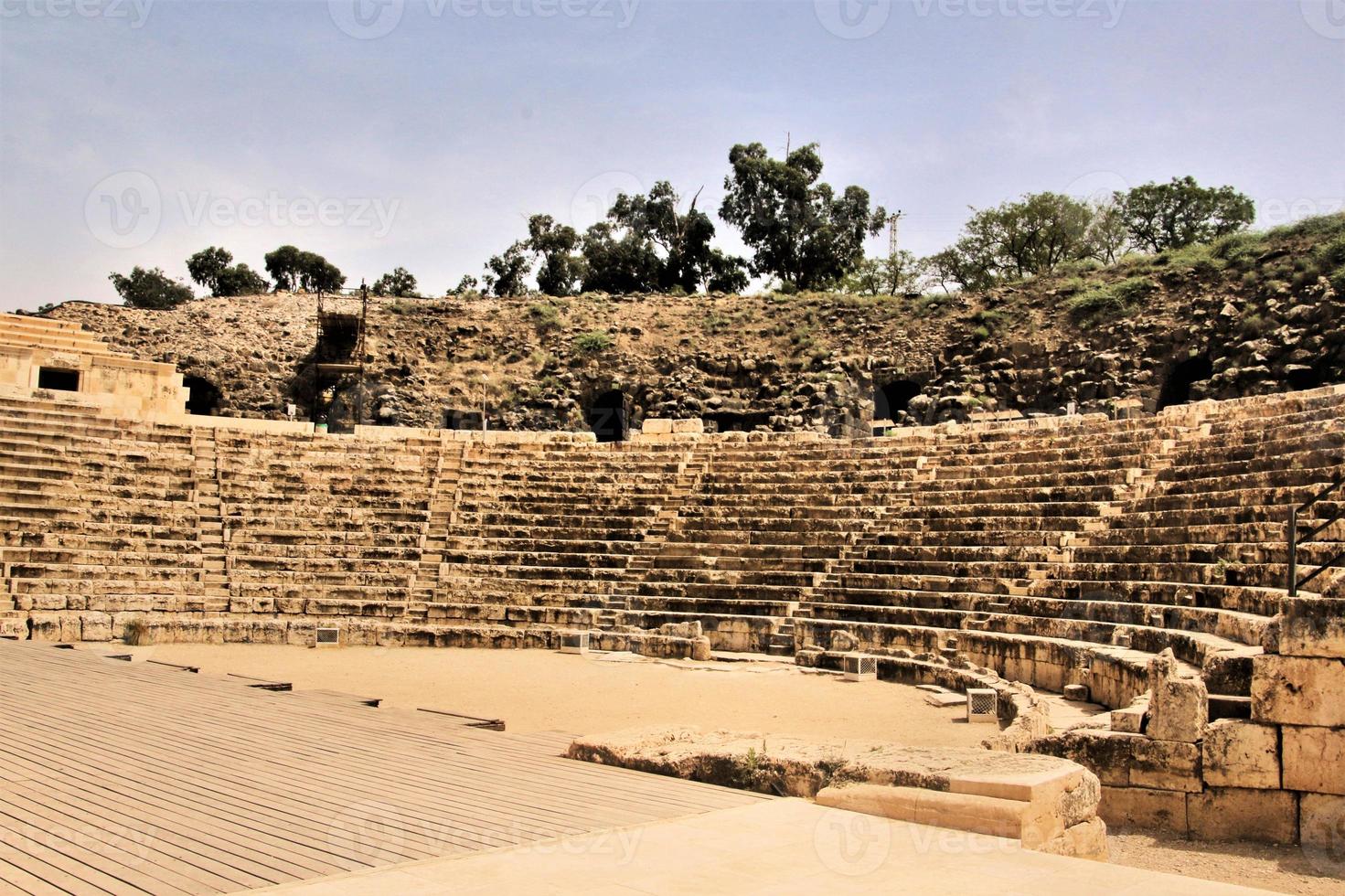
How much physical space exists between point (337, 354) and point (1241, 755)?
3046 centimetres

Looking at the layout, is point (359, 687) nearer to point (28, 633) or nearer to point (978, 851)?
point (28, 633)

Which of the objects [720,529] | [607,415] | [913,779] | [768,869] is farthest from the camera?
[607,415]

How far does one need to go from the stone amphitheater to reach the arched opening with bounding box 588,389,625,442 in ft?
→ 30.9

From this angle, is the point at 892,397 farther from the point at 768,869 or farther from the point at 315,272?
the point at 315,272

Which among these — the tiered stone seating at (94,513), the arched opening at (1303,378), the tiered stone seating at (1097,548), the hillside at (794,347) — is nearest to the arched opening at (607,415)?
the hillside at (794,347)

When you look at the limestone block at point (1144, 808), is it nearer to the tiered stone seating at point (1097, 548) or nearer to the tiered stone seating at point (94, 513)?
the tiered stone seating at point (1097, 548)

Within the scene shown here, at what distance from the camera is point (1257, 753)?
7.03m

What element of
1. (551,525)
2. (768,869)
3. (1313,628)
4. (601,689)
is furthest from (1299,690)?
(551,525)

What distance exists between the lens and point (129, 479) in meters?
20.2

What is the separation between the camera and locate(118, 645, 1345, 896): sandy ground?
666 cm

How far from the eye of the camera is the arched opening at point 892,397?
3269 cm

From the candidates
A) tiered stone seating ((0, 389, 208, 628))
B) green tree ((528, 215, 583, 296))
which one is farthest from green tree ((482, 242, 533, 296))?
tiered stone seating ((0, 389, 208, 628))

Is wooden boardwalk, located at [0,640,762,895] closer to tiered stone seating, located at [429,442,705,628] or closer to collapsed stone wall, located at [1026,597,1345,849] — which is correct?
collapsed stone wall, located at [1026,597,1345,849]

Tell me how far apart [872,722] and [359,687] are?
18.8ft
